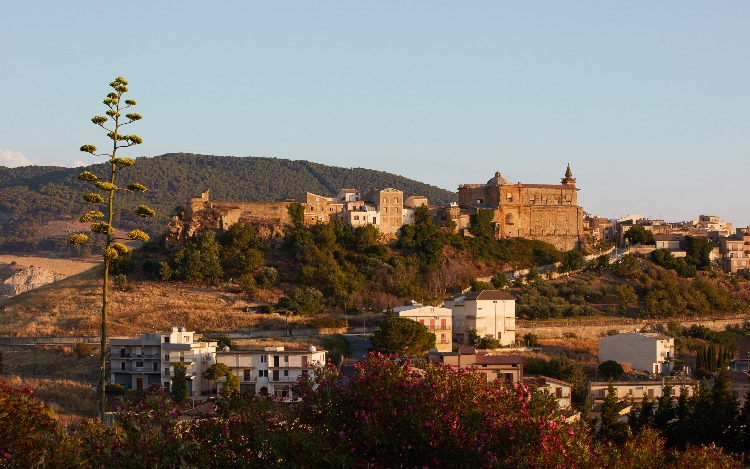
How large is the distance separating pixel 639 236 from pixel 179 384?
4259 centimetres

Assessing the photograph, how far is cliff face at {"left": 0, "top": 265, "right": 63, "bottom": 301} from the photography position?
3644 inches

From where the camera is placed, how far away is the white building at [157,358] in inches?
1646

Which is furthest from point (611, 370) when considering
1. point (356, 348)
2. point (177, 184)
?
point (177, 184)

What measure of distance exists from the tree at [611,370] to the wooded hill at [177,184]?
9896 cm

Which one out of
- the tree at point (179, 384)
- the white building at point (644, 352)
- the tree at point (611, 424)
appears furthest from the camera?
the white building at point (644, 352)

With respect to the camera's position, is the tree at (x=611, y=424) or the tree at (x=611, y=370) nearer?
the tree at (x=611, y=424)

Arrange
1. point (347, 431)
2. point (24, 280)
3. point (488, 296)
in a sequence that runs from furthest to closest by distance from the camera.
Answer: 1. point (24, 280)
2. point (488, 296)
3. point (347, 431)

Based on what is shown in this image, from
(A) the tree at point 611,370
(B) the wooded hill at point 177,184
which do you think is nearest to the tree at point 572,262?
(A) the tree at point 611,370

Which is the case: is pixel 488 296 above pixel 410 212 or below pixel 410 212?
below

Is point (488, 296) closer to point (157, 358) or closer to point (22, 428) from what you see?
point (157, 358)

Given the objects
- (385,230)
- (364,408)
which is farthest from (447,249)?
(364,408)

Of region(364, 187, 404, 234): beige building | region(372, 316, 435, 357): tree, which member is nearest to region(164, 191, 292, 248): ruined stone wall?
region(364, 187, 404, 234): beige building

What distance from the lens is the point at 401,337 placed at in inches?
1802

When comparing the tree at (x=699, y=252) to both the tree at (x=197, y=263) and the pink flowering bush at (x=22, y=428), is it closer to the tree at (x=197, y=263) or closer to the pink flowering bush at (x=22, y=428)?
the tree at (x=197, y=263)
